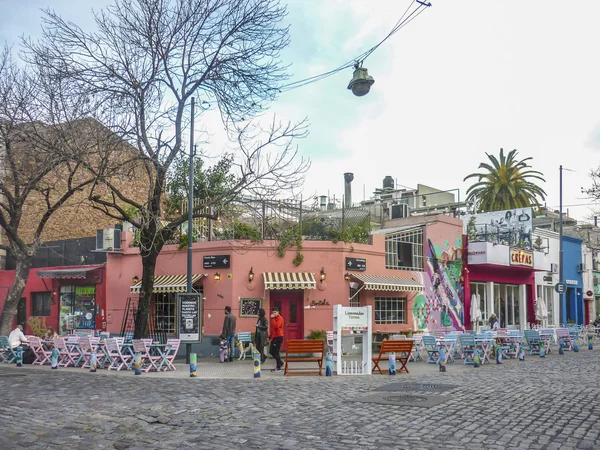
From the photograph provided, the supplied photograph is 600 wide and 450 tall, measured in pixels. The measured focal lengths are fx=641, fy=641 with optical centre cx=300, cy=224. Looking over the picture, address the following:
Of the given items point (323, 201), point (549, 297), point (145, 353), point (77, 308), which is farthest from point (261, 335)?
point (549, 297)

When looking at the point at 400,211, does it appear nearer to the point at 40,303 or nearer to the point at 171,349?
the point at 171,349

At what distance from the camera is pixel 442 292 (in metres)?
29.0

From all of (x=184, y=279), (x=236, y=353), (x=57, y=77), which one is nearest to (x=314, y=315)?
(x=236, y=353)

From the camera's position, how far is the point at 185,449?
26.6ft

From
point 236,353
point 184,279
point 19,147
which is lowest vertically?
point 236,353

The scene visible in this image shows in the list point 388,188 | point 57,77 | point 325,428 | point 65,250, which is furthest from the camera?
point 388,188

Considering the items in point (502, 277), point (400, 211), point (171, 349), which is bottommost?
point (171, 349)

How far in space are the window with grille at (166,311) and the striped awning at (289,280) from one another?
410 centimetres

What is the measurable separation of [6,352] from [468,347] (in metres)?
14.8

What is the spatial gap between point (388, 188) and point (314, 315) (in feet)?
67.7

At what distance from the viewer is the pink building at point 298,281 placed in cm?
2319

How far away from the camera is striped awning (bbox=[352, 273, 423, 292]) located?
2409 cm

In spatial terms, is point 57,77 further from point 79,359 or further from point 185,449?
point 185,449

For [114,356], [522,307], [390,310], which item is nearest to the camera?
[114,356]
